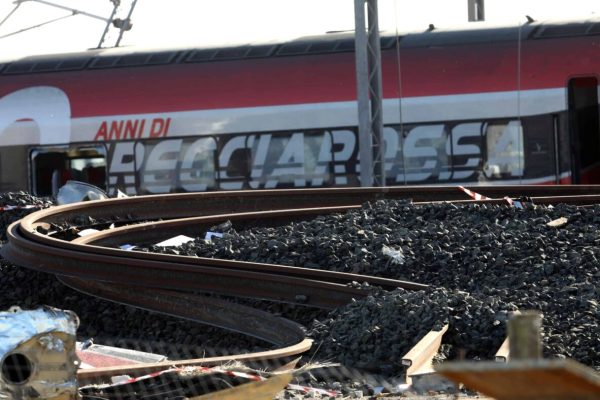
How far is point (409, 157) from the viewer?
18516 millimetres

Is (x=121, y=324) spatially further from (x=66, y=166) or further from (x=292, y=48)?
(x=66, y=166)

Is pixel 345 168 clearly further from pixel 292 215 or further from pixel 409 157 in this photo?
pixel 292 215

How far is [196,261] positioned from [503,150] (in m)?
9.23

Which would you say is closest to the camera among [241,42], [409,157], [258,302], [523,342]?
[523,342]

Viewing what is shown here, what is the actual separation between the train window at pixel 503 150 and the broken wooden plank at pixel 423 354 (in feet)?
35.4

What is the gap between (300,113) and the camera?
18.9 metres

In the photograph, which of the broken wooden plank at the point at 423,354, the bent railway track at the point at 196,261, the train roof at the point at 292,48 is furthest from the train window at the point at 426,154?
the broken wooden plank at the point at 423,354

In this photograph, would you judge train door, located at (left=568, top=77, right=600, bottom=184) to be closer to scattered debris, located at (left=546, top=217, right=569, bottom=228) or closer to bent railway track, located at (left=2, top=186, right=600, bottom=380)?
bent railway track, located at (left=2, top=186, right=600, bottom=380)

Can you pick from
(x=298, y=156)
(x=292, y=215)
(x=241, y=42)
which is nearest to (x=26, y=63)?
(x=241, y=42)

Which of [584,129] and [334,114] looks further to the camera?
[334,114]

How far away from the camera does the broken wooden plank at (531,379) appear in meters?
2.37

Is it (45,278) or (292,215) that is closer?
(45,278)

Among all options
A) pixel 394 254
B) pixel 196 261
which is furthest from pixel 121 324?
pixel 394 254

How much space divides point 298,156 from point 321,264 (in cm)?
876
